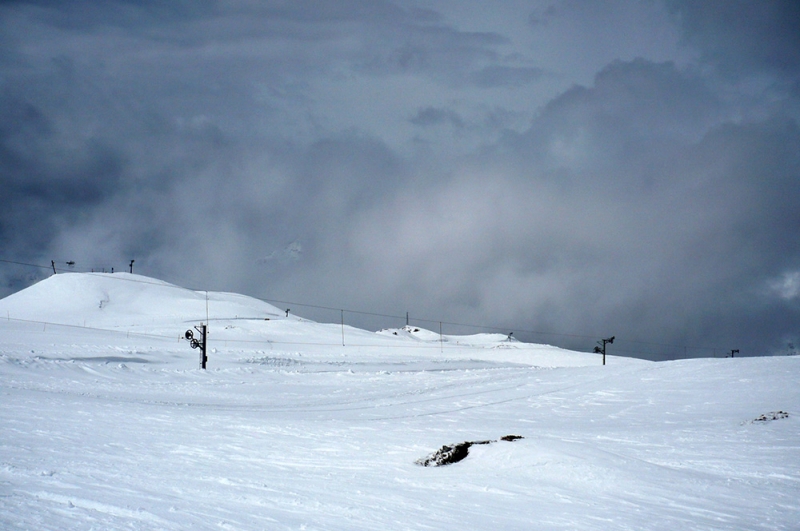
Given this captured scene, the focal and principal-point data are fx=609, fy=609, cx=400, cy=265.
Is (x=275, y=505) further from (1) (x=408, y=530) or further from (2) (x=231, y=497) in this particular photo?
(1) (x=408, y=530)

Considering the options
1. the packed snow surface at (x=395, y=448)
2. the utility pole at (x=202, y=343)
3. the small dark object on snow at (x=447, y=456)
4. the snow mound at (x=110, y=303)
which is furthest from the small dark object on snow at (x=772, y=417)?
the snow mound at (x=110, y=303)

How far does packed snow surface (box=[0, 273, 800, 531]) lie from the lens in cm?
902

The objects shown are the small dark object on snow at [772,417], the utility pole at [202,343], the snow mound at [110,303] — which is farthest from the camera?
the snow mound at [110,303]

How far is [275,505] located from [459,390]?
2864cm

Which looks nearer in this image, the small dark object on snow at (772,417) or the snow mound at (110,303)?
the small dark object on snow at (772,417)

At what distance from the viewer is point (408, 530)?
841cm

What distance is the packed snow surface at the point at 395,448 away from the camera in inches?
355

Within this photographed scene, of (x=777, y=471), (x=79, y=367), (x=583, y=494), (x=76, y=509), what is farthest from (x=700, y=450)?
(x=79, y=367)

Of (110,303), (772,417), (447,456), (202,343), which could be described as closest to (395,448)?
(447,456)

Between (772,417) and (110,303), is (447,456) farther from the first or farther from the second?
(110,303)

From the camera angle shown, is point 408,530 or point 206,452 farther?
point 206,452

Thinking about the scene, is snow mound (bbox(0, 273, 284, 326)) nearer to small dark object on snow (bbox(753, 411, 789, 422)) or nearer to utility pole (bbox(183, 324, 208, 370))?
utility pole (bbox(183, 324, 208, 370))

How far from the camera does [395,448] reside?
16891 mm

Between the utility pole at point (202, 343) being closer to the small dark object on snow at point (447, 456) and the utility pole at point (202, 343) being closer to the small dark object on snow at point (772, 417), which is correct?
the small dark object on snow at point (447, 456)
